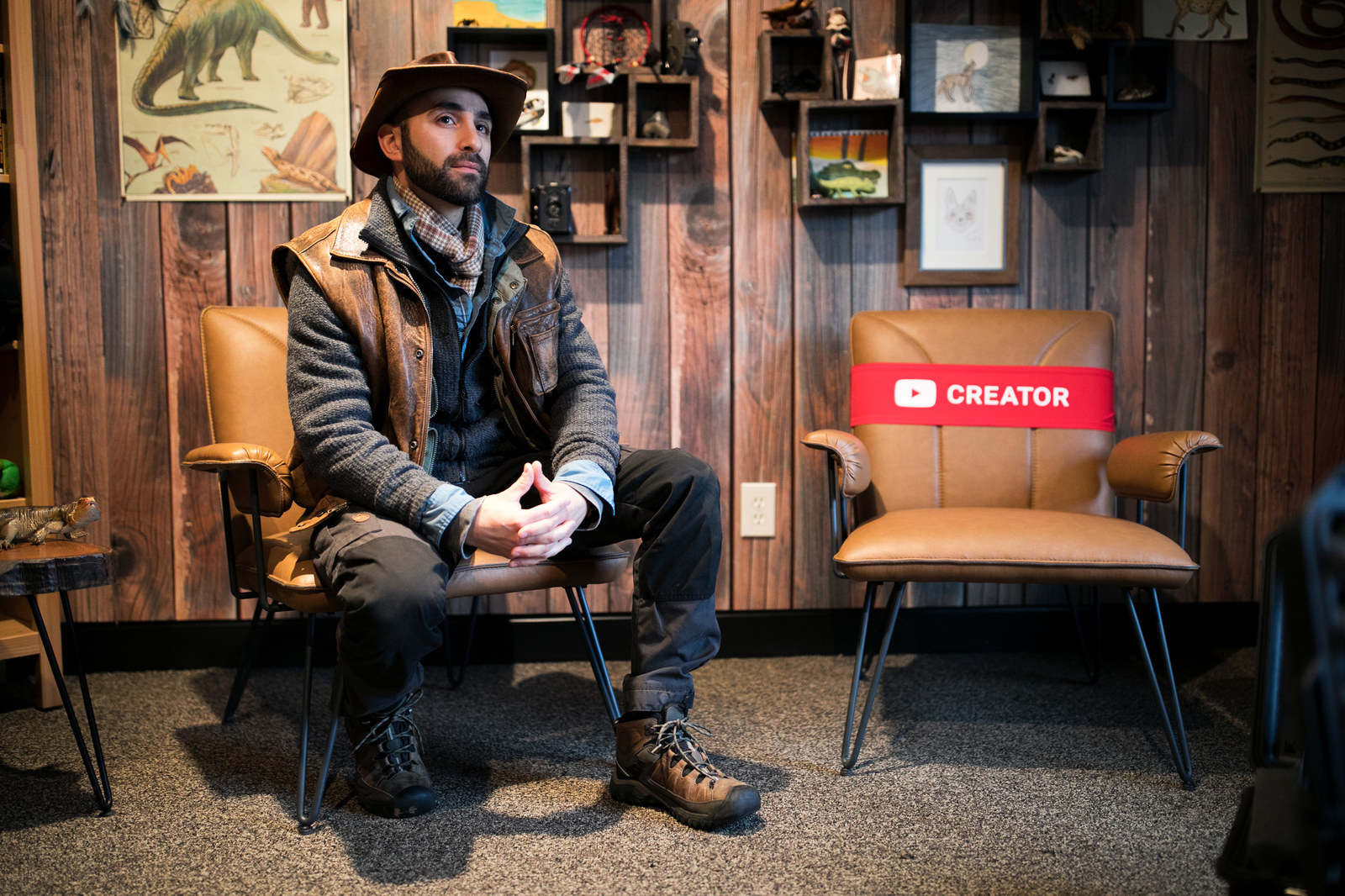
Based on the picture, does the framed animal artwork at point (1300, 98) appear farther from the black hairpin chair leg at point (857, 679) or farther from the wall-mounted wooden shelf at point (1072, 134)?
the black hairpin chair leg at point (857, 679)

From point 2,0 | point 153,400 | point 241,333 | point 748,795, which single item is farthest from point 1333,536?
point 2,0

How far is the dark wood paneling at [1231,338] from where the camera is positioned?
237 cm

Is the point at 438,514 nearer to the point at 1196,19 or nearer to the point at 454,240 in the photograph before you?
the point at 454,240

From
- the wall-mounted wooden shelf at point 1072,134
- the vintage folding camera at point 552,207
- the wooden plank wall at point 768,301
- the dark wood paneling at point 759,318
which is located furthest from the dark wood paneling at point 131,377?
the wall-mounted wooden shelf at point 1072,134

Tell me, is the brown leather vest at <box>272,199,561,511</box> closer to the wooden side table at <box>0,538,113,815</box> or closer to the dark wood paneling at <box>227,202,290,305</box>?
the wooden side table at <box>0,538,113,815</box>

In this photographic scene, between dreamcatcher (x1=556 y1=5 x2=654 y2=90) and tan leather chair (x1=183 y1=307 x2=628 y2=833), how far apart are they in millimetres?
975

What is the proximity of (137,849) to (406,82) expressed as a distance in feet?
4.26

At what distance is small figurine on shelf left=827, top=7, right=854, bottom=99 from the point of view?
2221 millimetres

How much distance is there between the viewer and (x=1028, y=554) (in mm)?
1600

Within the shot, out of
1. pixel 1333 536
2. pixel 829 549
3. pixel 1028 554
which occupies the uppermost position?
pixel 1333 536

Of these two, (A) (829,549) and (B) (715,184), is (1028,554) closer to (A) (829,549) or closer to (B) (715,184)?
(A) (829,549)

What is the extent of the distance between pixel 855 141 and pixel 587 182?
0.67 m

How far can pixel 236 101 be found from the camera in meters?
2.22

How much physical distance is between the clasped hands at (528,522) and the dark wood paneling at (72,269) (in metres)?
→ 1.31
